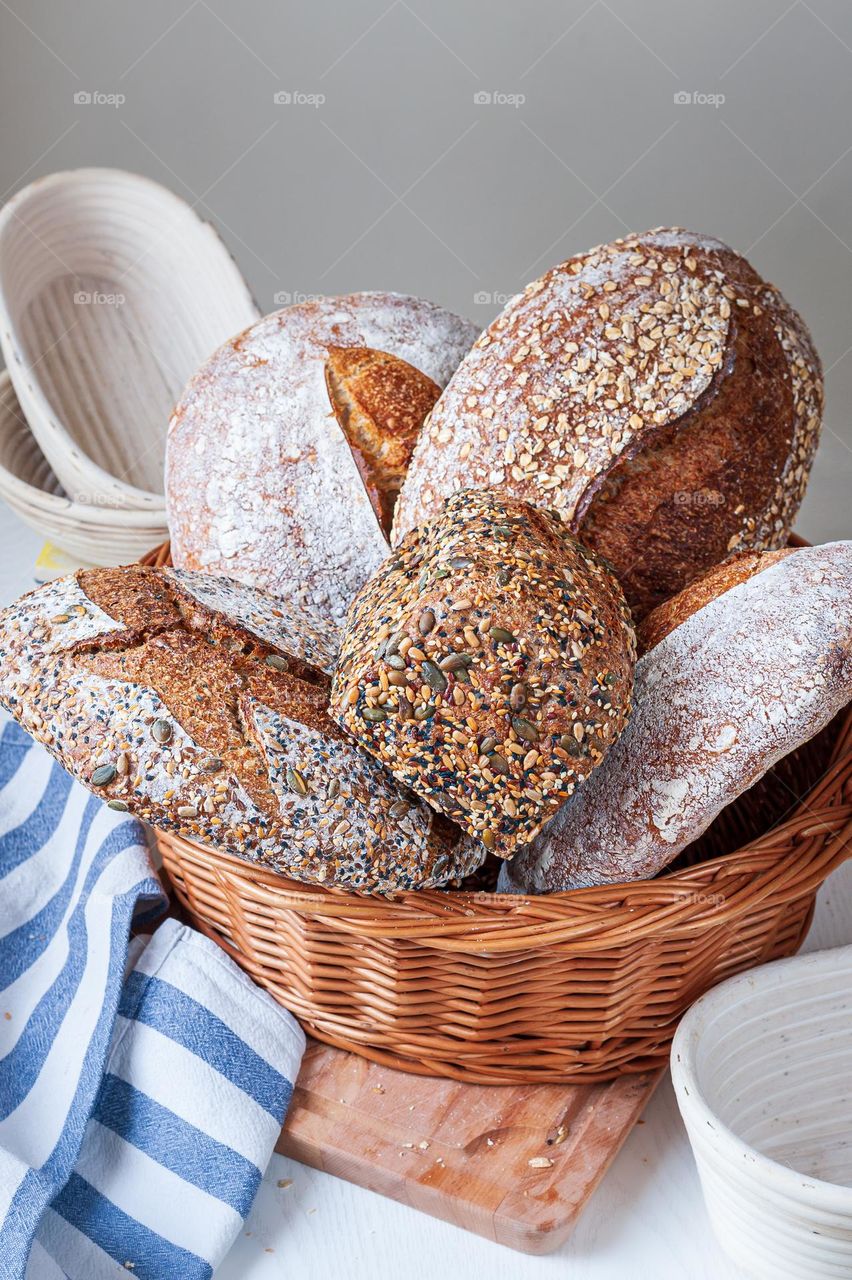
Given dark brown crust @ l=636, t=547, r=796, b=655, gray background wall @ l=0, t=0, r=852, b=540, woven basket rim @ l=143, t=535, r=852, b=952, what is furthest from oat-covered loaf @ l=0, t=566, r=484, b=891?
gray background wall @ l=0, t=0, r=852, b=540

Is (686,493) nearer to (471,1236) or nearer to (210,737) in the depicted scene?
(210,737)

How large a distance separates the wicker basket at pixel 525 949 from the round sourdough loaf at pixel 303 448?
0.37 metres

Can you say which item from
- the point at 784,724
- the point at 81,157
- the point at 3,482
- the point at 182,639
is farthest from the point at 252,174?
the point at 784,724

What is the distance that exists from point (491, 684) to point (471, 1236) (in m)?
0.51

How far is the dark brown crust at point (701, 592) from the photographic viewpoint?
1153mm

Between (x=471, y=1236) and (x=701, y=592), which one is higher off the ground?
(x=701, y=592)

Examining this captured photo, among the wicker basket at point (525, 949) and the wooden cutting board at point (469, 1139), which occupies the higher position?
the wicker basket at point (525, 949)

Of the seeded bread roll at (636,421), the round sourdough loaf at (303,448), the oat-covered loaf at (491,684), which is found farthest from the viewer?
the round sourdough loaf at (303,448)

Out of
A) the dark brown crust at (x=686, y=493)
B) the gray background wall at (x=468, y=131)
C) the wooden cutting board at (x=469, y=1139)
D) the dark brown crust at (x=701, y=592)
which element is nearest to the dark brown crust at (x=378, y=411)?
the dark brown crust at (x=686, y=493)

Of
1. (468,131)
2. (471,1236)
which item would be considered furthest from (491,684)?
(468,131)

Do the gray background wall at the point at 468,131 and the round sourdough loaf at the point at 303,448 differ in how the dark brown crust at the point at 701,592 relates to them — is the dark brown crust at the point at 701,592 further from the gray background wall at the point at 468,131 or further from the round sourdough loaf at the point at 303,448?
the gray background wall at the point at 468,131

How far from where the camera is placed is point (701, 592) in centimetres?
118

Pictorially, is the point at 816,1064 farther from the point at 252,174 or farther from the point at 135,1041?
the point at 252,174

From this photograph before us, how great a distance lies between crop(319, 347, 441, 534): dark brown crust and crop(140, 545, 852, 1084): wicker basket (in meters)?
0.50
